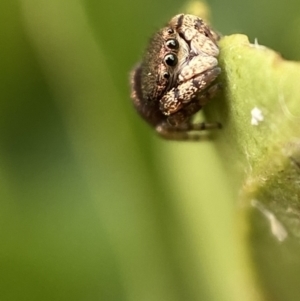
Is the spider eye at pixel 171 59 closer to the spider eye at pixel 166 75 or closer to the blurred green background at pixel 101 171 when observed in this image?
the spider eye at pixel 166 75

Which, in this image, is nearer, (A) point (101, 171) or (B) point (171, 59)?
(B) point (171, 59)

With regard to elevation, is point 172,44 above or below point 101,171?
above

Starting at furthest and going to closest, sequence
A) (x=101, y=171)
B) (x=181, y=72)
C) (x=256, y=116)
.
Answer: (x=101, y=171) → (x=181, y=72) → (x=256, y=116)

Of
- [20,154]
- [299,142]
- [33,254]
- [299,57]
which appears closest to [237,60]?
[299,142]

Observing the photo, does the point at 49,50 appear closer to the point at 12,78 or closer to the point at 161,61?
the point at 12,78

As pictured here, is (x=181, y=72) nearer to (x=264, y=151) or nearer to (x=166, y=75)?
(x=166, y=75)

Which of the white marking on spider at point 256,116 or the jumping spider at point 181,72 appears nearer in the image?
the white marking on spider at point 256,116

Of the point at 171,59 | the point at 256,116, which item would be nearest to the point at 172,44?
the point at 171,59

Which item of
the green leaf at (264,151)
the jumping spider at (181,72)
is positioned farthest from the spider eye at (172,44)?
the green leaf at (264,151)
